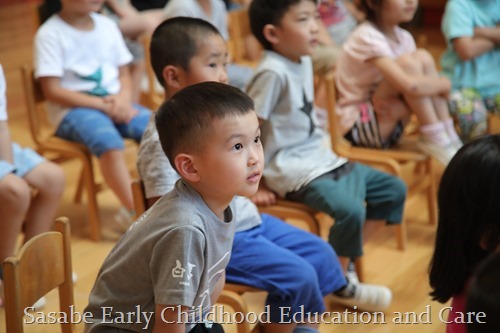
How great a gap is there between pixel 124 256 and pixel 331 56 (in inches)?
92.2

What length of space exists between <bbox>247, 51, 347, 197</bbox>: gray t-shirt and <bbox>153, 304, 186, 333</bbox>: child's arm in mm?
1019

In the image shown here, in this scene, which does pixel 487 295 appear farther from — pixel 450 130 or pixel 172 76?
pixel 450 130

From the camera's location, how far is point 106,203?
11.3 feet

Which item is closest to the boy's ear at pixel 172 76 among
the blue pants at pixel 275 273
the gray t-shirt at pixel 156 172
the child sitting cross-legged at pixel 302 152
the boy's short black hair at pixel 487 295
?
the gray t-shirt at pixel 156 172

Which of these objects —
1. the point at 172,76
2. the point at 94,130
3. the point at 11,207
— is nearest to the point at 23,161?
the point at 11,207

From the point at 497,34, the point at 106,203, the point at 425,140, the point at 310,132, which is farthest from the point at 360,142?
the point at 106,203

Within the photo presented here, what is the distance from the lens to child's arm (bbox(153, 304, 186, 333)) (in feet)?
5.15

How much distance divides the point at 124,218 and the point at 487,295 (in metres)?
2.23

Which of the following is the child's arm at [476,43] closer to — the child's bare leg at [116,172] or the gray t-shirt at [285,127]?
the gray t-shirt at [285,127]

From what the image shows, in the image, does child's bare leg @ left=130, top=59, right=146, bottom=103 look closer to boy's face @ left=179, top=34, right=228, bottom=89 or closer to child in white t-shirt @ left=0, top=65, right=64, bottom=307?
child in white t-shirt @ left=0, top=65, right=64, bottom=307

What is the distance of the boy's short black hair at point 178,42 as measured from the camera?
7.40 ft

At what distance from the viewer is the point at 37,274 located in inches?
67.5

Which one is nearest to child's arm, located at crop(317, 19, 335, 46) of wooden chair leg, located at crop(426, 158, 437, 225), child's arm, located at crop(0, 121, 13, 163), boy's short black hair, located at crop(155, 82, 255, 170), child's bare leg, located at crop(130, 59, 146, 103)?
child's bare leg, located at crop(130, 59, 146, 103)

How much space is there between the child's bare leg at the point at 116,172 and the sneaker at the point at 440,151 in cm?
113
